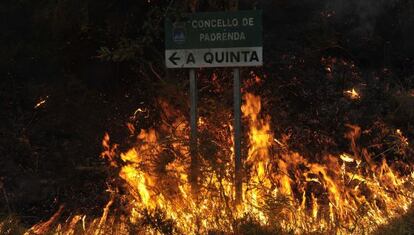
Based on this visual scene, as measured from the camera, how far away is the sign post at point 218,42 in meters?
5.46

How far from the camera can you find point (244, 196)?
5152mm

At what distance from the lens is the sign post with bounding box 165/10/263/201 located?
5461 millimetres

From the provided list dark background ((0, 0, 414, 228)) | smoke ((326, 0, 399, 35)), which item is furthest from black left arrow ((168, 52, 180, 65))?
smoke ((326, 0, 399, 35))

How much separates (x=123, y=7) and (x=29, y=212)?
2.61 meters

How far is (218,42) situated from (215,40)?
0.04 metres

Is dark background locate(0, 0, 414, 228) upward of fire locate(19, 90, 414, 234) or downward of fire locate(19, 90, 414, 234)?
upward

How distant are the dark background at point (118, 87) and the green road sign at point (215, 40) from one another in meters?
0.78

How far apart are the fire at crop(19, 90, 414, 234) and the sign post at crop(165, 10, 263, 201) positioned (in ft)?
0.91

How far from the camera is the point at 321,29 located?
8328mm

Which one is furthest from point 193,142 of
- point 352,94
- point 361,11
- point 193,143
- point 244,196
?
point 361,11

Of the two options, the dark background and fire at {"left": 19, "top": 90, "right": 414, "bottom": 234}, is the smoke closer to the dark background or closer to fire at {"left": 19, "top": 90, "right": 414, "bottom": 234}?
the dark background

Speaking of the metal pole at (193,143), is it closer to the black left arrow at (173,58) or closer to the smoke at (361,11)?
the black left arrow at (173,58)

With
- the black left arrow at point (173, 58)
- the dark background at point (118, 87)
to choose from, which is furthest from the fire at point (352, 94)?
the black left arrow at point (173, 58)

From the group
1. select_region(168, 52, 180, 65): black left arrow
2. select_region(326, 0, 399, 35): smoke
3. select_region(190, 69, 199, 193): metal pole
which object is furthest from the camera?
select_region(326, 0, 399, 35): smoke
